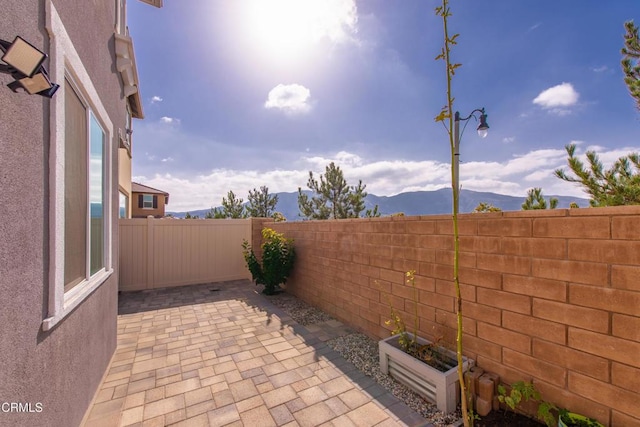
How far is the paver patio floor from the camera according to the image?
237 cm

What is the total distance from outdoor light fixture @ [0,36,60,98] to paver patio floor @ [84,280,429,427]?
8.72ft

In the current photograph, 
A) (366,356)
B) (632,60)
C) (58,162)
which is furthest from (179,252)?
(632,60)

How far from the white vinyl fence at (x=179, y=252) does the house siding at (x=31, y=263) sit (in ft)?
17.7

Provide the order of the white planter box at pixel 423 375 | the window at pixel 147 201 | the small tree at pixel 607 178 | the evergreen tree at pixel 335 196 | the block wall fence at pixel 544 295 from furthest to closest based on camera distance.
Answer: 1. the window at pixel 147 201
2. the evergreen tree at pixel 335 196
3. the small tree at pixel 607 178
4. the white planter box at pixel 423 375
5. the block wall fence at pixel 544 295

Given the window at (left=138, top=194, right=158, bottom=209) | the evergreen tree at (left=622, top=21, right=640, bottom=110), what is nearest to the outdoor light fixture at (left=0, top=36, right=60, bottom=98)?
the evergreen tree at (left=622, top=21, right=640, bottom=110)

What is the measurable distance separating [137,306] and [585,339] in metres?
6.84

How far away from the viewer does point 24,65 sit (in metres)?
1.01

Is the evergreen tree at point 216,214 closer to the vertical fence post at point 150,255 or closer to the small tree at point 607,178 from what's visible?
the vertical fence post at point 150,255

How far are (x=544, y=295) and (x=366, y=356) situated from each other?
2130 mm

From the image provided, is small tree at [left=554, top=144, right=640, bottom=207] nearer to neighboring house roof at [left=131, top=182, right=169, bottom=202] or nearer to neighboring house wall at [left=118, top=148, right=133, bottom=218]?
neighboring house wall at [left=118, top=148, right=133, bottom=218]

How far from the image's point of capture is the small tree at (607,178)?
4578mm

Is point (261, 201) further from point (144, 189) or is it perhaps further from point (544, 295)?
point (544, 295)

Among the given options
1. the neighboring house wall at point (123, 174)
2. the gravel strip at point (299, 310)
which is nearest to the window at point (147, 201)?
the neighboring house wall at point (123, 174)

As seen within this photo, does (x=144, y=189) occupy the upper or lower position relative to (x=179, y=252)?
upper
